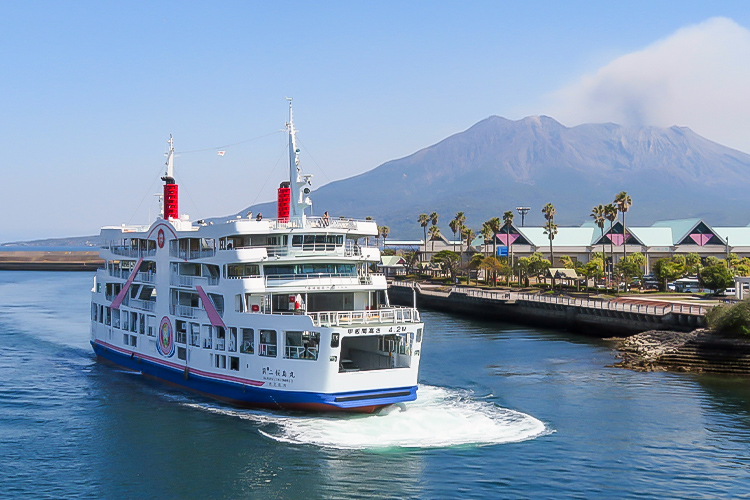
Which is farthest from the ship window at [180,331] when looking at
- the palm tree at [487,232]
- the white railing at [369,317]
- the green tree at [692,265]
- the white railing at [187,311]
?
the palm tree at [487,232]

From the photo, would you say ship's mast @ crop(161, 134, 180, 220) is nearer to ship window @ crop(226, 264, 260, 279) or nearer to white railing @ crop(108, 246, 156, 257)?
white railing @ crop(108, 246, 156, 257)

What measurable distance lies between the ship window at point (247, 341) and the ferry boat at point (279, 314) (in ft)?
0.13

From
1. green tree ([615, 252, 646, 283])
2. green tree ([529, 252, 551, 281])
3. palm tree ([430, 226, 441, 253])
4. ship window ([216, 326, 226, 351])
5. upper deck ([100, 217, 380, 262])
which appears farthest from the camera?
palm tree ([430, 226, 441, 253])

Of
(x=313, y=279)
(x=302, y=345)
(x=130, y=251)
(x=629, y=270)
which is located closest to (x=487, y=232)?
(x=629, y=270)

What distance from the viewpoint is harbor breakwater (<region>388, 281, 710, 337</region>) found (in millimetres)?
48750

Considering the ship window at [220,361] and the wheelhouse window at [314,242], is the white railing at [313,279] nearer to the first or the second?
the wheelhouse window at [314,242]

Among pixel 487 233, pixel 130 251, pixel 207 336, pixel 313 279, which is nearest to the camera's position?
pixel 313 279

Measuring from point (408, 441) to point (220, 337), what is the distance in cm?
942

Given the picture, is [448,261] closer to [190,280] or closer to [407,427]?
[190,280]

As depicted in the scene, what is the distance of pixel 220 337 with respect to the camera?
29.7m

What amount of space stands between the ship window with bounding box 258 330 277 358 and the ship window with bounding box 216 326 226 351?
2686 mm

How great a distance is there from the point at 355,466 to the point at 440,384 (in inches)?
480

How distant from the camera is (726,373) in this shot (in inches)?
1471

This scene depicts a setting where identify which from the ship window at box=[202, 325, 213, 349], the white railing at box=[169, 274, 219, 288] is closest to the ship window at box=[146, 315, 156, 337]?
the white railing at box=[169, 274, 219, 288]
